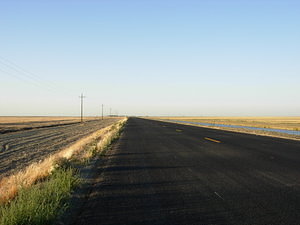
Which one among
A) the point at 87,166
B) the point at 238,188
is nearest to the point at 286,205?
the point at 238,188

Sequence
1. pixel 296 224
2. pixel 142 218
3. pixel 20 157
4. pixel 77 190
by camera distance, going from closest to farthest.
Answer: pixel 296 224 → pixel 142 218 → pixel 77 190 → pixel 20 157

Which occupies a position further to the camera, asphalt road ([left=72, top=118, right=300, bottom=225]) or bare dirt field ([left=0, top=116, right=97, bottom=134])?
bare dirt field ([left=0, top=116, right=97, bottom=134])

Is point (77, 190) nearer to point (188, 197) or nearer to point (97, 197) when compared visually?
point (97, 197)

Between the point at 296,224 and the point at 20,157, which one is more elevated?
the point at 296,224

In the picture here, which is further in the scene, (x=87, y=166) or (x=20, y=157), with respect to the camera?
(x=20, y=157)

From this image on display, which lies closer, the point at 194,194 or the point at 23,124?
the point at 194,194

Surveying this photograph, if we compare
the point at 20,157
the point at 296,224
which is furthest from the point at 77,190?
the point at 20,157

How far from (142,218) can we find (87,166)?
4.29m

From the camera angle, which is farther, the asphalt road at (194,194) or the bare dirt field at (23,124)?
the bare dirt field at (23,124)

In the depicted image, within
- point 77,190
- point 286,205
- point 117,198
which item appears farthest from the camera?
point 77,190

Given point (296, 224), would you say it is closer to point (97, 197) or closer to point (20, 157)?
point (97, 197)

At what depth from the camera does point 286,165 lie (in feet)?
23.8

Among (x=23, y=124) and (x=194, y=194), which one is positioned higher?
(x=194, y=194)

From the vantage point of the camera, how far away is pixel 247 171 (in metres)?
6.45
